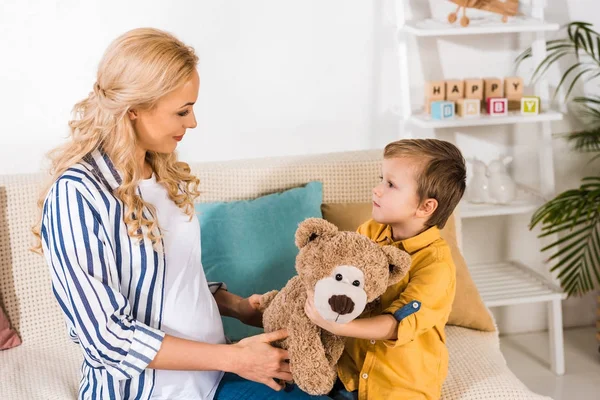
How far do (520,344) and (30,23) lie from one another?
2237mm

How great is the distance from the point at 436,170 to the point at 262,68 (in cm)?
126

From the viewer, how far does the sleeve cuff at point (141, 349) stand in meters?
1.43

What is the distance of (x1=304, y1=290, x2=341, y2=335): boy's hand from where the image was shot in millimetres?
1421

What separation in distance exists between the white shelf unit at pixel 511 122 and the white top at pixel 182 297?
1.25 meters

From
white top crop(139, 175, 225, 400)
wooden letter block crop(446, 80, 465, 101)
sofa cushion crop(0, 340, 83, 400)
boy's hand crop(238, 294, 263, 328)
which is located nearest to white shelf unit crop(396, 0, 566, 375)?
wooden letter block crop(446, 80, 465, 101)

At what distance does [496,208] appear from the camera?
2742 millimetres

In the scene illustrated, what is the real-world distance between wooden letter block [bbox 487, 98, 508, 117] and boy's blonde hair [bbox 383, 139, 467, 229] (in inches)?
44.3

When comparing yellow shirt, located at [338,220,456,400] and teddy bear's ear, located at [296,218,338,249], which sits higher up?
teddy bear's ear, located at [296,218,338,249]

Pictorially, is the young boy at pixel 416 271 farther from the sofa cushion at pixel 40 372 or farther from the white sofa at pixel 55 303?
the sofa cushion at pixel 40 372

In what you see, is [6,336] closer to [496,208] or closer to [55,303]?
[55,303]

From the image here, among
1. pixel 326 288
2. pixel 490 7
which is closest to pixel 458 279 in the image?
pixel 326 288

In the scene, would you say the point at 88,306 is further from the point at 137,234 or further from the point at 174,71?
the point at 174,71

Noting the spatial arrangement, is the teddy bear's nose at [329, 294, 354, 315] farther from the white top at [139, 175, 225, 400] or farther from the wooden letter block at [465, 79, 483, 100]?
the wooden letter block at [465, 79, 483, 100]

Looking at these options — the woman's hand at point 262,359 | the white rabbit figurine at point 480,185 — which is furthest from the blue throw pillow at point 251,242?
the white rabbit figurine at point 480,185
